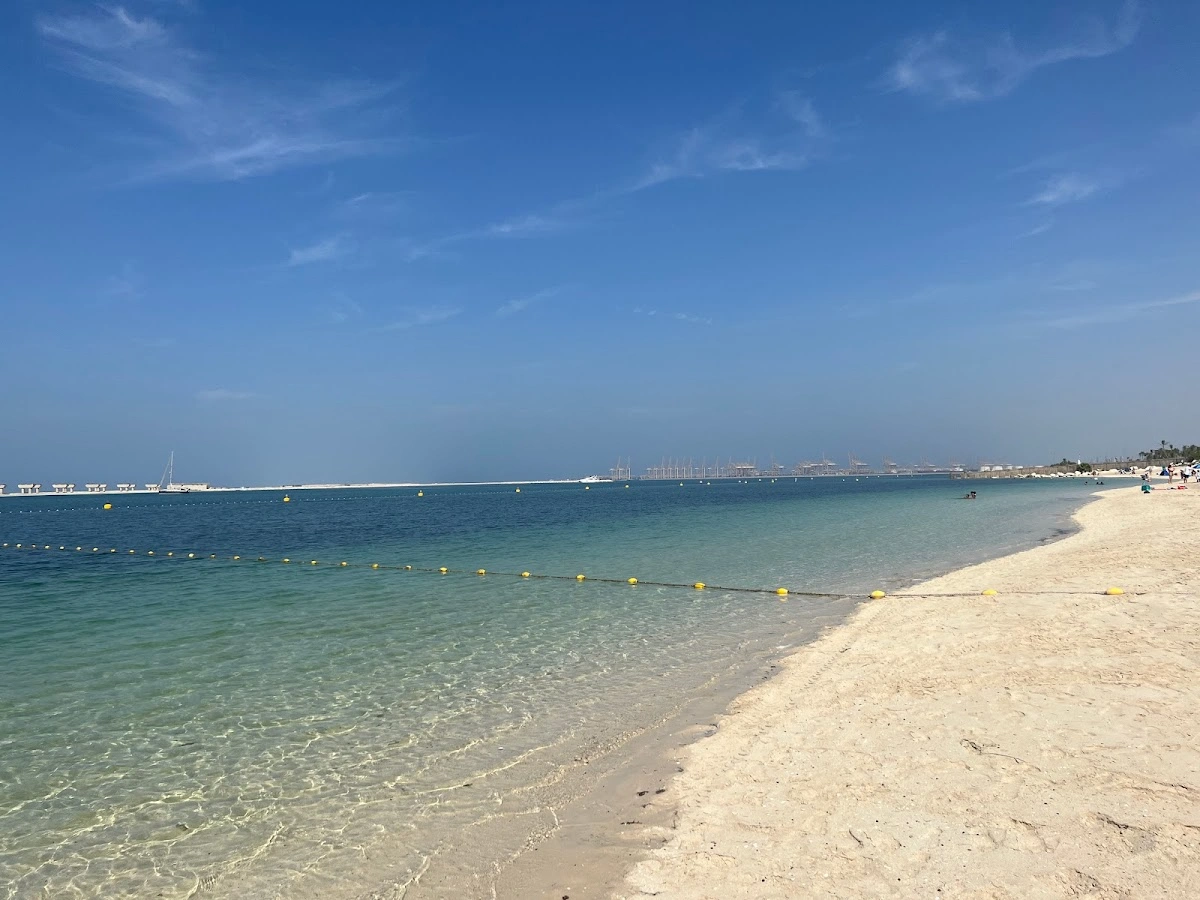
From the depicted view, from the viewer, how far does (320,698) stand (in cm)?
1027

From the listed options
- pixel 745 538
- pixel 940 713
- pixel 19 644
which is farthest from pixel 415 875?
pixel 745 538

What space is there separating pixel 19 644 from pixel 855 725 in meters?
15.9

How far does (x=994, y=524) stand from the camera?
40219mm

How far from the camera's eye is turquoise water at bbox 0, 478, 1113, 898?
627cm

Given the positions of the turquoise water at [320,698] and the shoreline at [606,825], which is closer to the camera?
the shoreline at [606,825]

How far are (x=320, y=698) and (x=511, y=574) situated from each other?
44.7ft

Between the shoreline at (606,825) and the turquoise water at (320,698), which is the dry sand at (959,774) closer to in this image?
the shoreline at (606,825)

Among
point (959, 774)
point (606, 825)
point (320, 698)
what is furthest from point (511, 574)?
point (959, 774)

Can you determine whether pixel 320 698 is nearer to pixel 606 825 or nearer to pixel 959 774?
pixel 606 825

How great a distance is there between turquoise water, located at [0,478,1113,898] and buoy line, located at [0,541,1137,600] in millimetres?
641

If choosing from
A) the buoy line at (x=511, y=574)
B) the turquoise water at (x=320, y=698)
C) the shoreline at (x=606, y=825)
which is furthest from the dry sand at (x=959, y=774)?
the buoy line at (x=511, y=574)

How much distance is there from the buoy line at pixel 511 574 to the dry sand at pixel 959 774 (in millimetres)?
4081

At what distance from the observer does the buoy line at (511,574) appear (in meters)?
16.3

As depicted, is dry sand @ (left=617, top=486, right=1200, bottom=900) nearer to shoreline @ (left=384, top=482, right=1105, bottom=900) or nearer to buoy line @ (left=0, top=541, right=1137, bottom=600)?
shoreline @ (left=384, top=482, right=1105, bottom=900)
